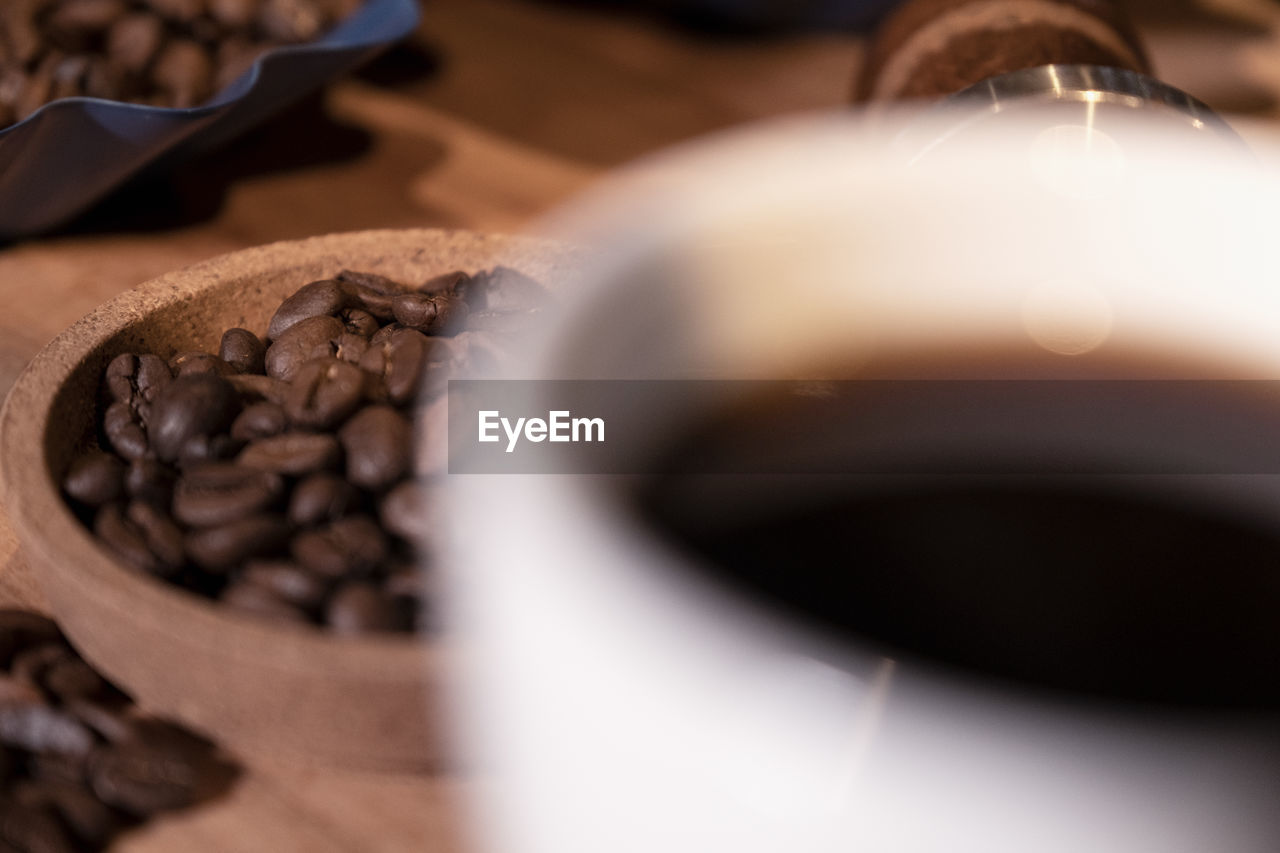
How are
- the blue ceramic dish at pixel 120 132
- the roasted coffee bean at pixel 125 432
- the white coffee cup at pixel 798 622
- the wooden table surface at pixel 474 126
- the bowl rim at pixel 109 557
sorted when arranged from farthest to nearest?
the wooden table surface at pixel 474 126, the blue ceramic dish at pixel 120 132, the roasted coffee bean at pixel 125 432, the bowl rim at pixel 109 557, the white coffee cup at pixel 798 622

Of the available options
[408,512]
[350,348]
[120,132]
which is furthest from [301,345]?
[120,132]

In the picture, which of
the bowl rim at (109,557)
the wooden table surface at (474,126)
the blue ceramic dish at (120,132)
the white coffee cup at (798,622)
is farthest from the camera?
the wooden table surface at (474,126)

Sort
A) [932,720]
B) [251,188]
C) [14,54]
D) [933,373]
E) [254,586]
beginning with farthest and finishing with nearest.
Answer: [251,188] → [14,54] → [933,373] → [254,586] → [932,720]

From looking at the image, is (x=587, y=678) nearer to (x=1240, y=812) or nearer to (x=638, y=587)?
(x=638, y=587)

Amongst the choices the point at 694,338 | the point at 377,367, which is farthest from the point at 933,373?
the point at 377,367

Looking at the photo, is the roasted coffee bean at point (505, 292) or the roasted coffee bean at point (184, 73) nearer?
the roasted coffee bean at point (505, 292)

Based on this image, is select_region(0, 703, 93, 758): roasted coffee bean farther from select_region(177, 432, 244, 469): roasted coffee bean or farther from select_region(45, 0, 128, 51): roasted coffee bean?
select_region(45, 0, 128, 51): roasted coffee bean

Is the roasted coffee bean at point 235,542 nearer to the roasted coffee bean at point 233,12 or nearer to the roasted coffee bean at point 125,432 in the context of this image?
the roasted coffee bean at point 125,432

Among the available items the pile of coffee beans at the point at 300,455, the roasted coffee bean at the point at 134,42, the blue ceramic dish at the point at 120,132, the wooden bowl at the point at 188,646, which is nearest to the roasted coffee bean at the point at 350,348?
the pile of coffee beans at the point at 300,455
